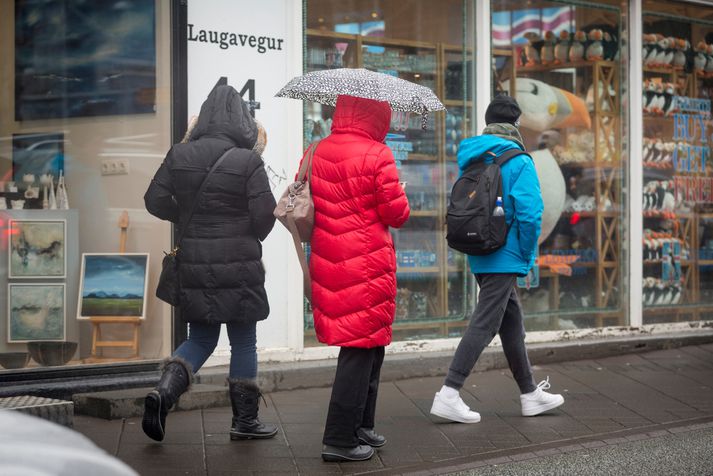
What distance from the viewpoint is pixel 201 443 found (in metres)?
6.25

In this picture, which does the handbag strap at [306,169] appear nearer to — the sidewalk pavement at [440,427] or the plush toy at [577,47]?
the sidewalk pavement at [440,427]

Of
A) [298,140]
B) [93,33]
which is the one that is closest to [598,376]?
[298,140]

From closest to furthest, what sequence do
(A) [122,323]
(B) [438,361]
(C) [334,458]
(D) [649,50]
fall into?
(C) [334,458] → (A) [122,323] → (B) [438,361] → (D) [649,50]

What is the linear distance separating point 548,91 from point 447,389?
3.92m

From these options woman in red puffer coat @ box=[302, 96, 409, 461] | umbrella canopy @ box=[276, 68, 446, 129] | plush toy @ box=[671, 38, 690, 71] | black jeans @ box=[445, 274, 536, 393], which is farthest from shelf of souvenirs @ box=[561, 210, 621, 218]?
woman in red puffer coat @ box=[302, 96, 409, 461]

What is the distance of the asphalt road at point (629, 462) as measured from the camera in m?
5.65

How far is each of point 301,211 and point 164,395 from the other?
4.04 ft

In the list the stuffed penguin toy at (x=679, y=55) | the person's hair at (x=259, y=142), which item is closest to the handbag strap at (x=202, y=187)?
the person's hair at (x=259, y=142)

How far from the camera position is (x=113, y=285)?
791 centimetres

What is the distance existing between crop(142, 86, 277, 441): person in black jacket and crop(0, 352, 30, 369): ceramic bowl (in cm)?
190

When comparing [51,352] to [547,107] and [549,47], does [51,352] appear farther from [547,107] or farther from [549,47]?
[549,47]

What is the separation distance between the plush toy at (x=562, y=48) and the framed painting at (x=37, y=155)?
447cm

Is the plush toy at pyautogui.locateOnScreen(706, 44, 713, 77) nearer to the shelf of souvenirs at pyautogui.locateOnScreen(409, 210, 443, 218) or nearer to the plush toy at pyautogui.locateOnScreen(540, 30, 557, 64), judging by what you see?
the plush toy at pyautogui.locateOnScreen(540, 30, 557, 64)

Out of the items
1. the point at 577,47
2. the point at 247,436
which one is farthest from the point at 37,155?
the point at 577,47
